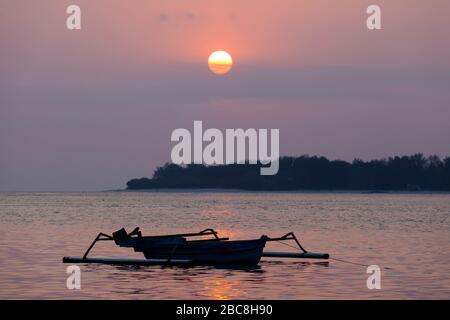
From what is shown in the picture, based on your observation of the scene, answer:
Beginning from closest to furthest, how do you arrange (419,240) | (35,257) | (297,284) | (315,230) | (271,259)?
1. (297,284)
2. (271,259)
3. (35,257)
4. (419,240)
5. (315,230)

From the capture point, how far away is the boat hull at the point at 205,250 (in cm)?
4269

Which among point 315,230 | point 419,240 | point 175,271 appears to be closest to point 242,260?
point 175,271

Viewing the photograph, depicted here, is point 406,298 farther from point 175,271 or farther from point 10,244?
point 10,244

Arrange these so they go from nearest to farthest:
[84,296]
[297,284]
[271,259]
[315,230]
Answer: [84,296]
[297,284]
[271,259]
[315,230]

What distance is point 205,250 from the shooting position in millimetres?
43031

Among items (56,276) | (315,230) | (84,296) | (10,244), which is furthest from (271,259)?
(315,230)

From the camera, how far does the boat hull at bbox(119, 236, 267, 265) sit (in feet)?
140

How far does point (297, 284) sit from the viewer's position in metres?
36.8
